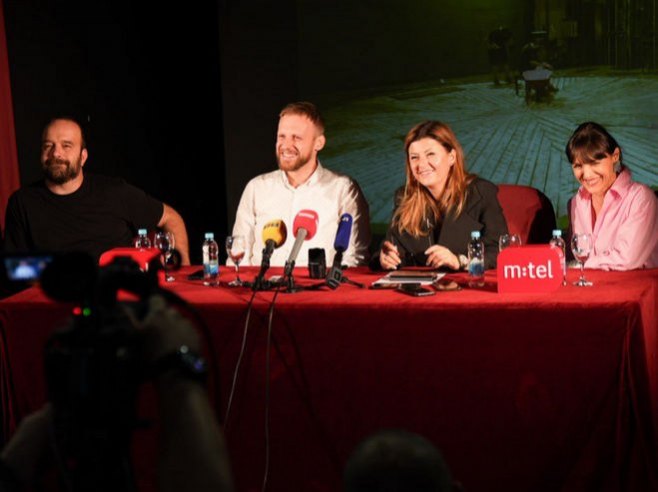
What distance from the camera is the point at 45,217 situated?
13.9 ft

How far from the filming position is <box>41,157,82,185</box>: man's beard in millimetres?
4211

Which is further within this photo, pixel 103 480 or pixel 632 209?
pixel 632 209

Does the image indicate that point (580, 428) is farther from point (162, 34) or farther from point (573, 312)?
point (162, 34)

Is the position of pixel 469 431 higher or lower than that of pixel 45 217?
lower

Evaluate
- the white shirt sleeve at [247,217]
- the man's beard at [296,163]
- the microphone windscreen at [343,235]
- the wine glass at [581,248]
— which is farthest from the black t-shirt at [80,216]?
the wine glass at [581,248]

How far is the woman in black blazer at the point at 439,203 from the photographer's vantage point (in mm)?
3775

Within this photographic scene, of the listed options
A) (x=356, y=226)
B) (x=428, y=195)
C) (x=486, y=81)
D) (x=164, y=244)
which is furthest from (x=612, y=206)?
(x=486, y=81)

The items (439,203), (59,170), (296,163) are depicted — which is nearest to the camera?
(439,203)

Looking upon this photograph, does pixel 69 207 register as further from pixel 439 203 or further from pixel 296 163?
pixel 439 203

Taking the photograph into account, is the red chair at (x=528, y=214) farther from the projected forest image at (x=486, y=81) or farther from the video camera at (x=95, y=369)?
the video camera at (x=95, y=369)

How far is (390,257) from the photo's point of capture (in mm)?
3543

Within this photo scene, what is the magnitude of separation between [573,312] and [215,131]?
12.1ft

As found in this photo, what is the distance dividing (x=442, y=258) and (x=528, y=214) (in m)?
0.83

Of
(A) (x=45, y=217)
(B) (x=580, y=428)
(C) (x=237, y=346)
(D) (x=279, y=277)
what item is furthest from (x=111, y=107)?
(B) (x=580, y=428)
